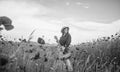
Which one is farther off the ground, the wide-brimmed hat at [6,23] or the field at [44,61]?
the wide-brimmed hat at [6,23]

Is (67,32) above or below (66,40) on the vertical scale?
above

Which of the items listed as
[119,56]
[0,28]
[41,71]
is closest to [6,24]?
[0,28]

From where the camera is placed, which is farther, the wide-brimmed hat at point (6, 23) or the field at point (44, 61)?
the field at point (44, 61)

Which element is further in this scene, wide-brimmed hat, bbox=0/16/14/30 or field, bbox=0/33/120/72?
field, bbox=0/33/120/72

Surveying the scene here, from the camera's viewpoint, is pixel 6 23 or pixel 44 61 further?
pixel 44 61

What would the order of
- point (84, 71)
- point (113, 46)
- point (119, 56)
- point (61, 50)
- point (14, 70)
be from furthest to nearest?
point (113, 46) < point (119, 56) < point (61, 50) < point (84, 71) < point (14, 70)

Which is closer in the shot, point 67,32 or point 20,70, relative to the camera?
point 20,70

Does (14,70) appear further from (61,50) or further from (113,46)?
(113,46)

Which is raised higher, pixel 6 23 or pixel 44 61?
pixel 6 23

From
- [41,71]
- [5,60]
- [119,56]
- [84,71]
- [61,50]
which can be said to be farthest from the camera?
[119,56]

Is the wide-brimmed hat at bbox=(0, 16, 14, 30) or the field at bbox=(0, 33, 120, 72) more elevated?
the wide-brimmed hat at bbox=(0, 16, 14, 30)

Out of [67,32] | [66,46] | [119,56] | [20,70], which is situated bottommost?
[119,56]

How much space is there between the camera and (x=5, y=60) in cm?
102

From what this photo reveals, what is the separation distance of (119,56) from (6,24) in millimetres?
3297
